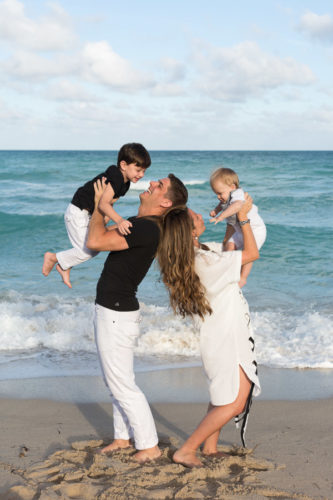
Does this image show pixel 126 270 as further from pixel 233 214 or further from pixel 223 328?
pixel 233 214

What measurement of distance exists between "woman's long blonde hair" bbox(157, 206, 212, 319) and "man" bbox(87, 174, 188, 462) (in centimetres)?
8

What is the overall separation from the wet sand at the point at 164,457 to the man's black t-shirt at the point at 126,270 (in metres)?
0.99

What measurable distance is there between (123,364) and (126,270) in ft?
1.90

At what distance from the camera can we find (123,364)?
3.33 m

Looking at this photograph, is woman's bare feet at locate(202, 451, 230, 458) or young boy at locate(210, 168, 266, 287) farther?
young boy at locate(210, 168, 266, 287)

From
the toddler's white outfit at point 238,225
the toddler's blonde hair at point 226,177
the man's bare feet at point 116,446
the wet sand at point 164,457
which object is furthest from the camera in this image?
the toddler's blonde hair at point 226,177

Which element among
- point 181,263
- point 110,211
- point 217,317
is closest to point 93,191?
point 110,211

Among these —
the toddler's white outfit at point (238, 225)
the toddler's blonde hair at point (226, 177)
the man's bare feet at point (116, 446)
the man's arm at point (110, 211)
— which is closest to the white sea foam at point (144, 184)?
the toddler's blonde hair at point (226, 177)

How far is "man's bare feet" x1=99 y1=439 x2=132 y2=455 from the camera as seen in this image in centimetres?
354

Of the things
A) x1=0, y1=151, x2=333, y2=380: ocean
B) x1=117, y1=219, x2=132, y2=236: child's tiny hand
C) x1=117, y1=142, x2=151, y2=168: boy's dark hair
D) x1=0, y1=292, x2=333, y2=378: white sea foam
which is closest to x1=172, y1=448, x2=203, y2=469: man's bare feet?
x1=0, y1=151, x2=333, y2=380: ocean

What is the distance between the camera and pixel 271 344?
6.35 meters

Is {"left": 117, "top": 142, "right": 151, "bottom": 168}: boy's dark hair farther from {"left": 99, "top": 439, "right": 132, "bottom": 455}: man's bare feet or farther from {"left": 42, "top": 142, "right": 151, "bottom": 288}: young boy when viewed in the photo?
{"left": 99, "top": 439, "right": 132, "bottom": 455}: man's bare feet

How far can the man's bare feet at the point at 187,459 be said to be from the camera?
10.7 ft

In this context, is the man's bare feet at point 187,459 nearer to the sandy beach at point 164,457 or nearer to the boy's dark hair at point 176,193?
the sandy beach at point 164,457
